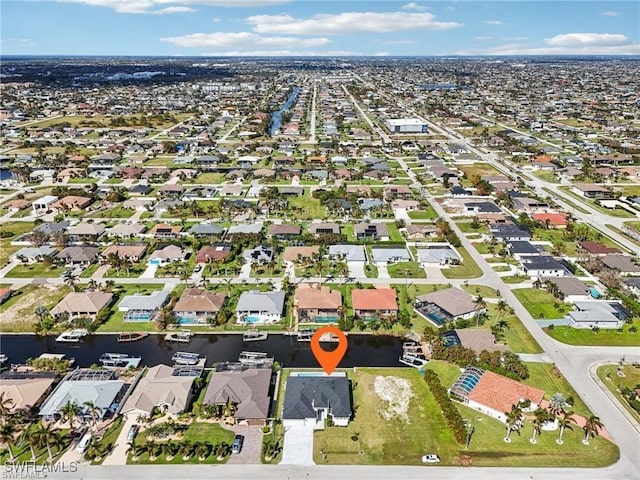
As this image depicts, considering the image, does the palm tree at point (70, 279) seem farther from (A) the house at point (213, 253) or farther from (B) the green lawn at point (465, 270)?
(B) the green lawn at point (465, 270)

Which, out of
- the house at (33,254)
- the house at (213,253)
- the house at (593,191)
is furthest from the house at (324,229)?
the house at (593,191)

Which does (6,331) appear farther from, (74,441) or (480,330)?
(480,330)

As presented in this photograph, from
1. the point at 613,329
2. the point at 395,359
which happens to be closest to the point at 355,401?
the point at 395,359

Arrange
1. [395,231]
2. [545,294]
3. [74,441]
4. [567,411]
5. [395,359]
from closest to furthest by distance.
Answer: [74,441], [567,411], [395,359], [545,294], [395,231]

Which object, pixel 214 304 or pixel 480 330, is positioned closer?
pixel 480 330

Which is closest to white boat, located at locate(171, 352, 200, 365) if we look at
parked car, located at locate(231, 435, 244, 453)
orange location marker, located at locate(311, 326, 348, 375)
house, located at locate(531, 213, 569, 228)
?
parked car, located at locate(231, 435, 244, 453)

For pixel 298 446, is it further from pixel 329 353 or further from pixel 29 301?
pixel 29 301

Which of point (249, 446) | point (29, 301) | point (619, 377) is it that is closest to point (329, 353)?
point (249, 446)
